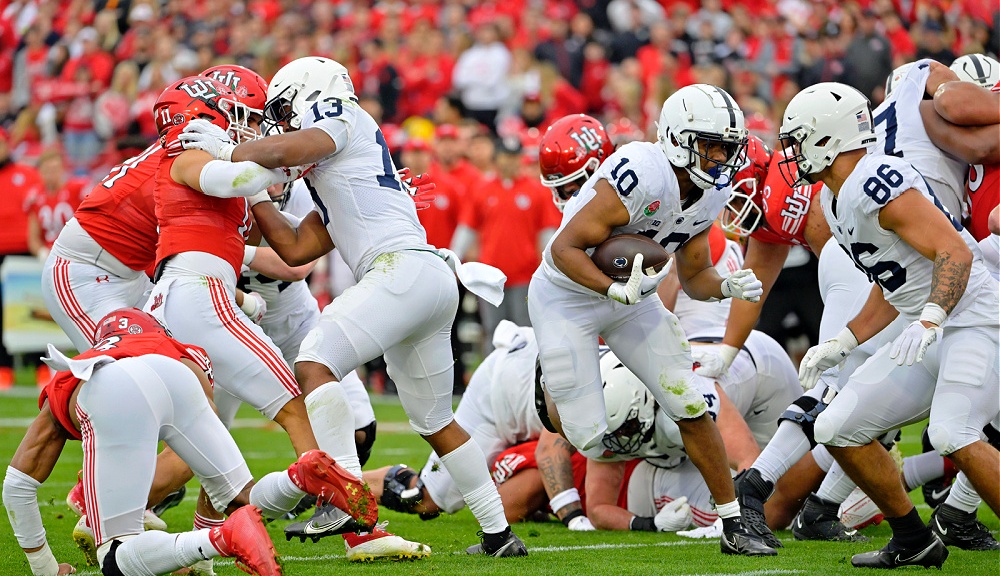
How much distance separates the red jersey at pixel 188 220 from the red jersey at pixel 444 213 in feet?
22.7

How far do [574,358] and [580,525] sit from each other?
1.10 meters

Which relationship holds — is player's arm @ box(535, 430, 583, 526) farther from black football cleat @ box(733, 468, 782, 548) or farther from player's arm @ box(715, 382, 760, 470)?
black football cleat @ box(733, 468, 782, 548)

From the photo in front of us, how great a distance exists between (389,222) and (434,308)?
15.7 inches

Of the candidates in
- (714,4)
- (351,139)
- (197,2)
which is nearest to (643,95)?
(714,4)

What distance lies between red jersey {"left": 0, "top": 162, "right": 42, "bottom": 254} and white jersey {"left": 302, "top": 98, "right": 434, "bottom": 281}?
798 cm

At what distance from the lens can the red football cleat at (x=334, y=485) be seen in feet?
13.4

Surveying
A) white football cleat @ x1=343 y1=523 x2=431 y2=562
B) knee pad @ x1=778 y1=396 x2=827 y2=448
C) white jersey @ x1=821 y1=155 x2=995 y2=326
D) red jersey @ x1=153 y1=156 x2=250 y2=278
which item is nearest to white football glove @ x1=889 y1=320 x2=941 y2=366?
white jersey @ x1=821 y1=155 x2=995 y2=326

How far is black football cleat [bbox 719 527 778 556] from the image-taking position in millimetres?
4859

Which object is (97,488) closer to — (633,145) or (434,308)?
(434,308)

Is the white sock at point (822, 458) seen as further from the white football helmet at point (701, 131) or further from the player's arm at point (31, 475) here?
the player's arm at point (31, 475)

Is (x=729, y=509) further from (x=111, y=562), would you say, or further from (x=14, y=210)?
(x=14, y=210)

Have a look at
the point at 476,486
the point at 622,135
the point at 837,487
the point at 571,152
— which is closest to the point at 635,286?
the point at 476,486

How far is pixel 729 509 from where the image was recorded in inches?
195

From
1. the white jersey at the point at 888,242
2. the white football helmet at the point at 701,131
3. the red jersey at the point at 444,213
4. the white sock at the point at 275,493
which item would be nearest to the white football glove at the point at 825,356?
the white jersey at the point at 888,242
